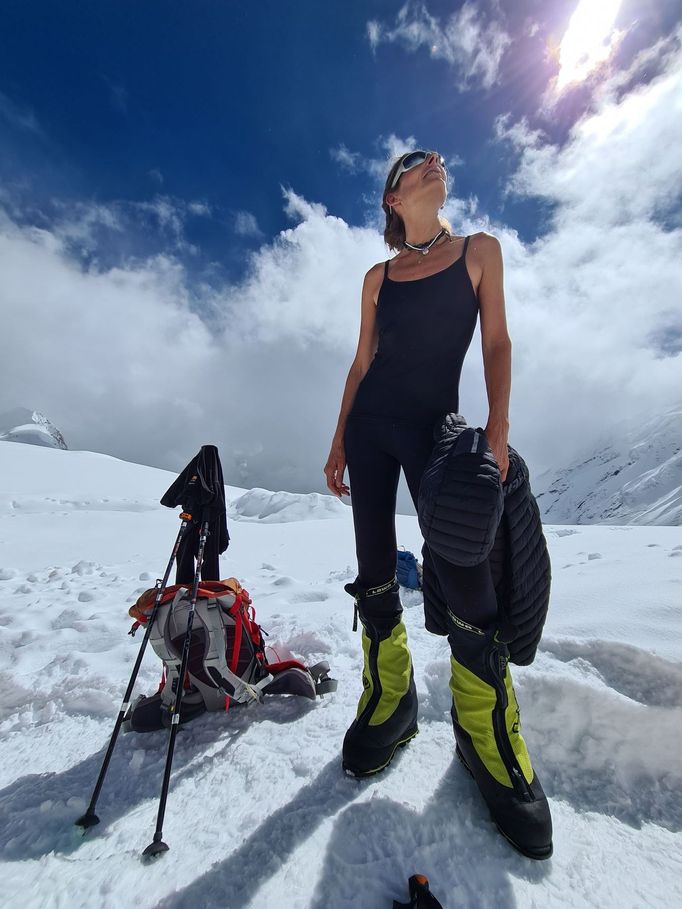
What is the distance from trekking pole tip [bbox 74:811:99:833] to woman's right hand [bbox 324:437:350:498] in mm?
1925

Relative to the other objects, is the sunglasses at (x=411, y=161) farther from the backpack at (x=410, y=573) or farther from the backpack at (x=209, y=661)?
the backpack at (x=410, y=573)

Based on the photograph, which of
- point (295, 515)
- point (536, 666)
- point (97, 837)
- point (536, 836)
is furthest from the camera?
point (295, 515)

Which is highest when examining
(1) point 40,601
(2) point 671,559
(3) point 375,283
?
(3) point 375,283

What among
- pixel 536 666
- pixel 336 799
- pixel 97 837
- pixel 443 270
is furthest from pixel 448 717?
pixel 443 270

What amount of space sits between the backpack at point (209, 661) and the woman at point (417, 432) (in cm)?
74

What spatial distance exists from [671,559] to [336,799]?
467 cm

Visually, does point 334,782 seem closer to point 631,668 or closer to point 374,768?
point 374,768

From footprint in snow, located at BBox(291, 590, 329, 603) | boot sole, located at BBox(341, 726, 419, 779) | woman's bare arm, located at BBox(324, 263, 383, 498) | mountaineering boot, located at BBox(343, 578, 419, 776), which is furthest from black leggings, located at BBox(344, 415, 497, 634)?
footprint in snow, located at BBox(291, 590, 329, 603)

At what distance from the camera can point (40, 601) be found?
4.87 m

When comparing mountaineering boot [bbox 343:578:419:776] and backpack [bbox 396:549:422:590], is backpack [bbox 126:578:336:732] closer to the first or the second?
mountaineering boot [bbox 343:578:419:776]

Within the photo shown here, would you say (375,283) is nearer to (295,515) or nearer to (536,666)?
(536,666)

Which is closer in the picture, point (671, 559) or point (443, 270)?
point (443, 270)

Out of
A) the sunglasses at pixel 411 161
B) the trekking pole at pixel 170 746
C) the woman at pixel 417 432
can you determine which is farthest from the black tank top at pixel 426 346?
the trekking pole at pixel 170 746

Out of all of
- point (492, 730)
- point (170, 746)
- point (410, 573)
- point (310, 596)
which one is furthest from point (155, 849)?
point (410, 573)
